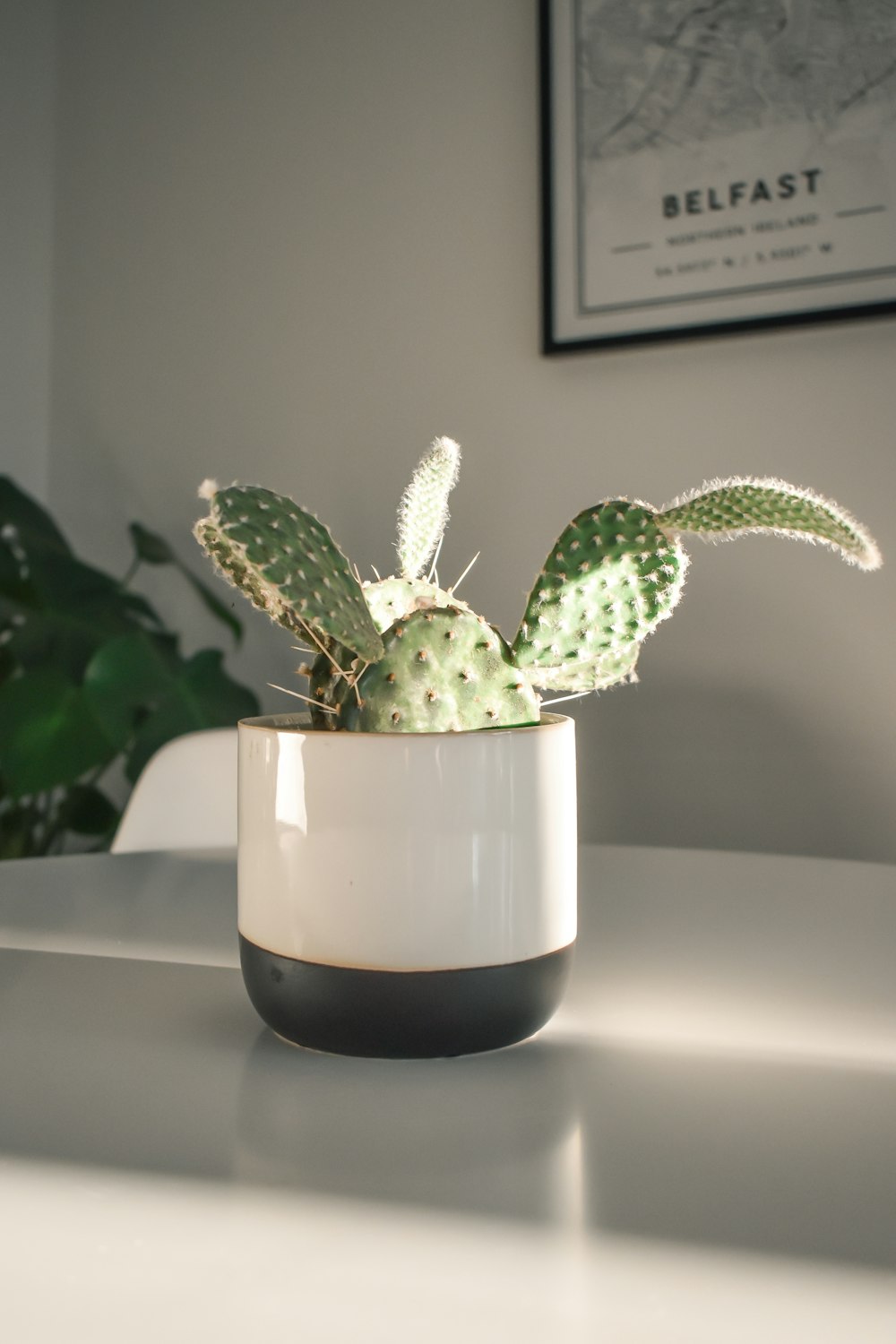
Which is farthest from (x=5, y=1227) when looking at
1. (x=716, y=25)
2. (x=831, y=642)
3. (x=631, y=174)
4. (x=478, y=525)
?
(x=716, y=25)

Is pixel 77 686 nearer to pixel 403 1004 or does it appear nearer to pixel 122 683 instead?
pixel 122 683

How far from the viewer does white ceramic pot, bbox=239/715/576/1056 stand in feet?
1.48

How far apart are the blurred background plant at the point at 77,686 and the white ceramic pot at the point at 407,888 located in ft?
3.74

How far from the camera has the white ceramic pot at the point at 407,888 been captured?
450 millimetres

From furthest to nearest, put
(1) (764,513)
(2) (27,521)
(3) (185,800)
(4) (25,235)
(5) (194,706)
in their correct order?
(4) (25,235) → (2) (27,521) → (5) (194,706) → (3) (185,800) → (1) (764,513)

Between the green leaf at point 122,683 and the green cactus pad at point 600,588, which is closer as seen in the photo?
the green cactus pad at point 600,588

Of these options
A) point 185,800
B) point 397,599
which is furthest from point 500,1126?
point 185,800

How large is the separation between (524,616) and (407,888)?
0.13m

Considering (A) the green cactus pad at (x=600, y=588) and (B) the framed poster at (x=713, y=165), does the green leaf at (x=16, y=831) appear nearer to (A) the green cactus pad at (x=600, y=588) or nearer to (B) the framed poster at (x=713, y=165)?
(B) the framed poster at (x=713, y=165)

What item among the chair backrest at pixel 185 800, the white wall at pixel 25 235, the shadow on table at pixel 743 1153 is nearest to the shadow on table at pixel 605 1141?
the shadow on table at pixel 743 1153

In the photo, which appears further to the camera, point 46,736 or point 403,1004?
point 46,736

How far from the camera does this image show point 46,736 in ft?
5.08

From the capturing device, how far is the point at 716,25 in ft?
5.20

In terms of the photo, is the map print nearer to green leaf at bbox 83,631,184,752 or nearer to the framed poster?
the framed poster
